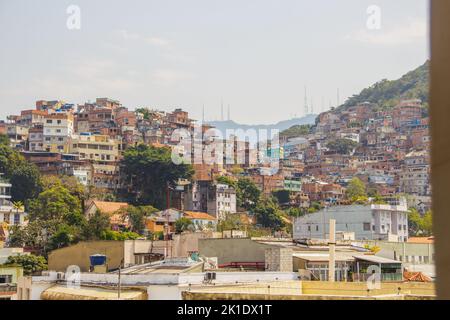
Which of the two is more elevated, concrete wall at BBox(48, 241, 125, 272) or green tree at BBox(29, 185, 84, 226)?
green tree at BBox(29, 185, 84, 226)

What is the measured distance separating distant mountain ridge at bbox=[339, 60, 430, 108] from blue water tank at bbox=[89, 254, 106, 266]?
2032cm

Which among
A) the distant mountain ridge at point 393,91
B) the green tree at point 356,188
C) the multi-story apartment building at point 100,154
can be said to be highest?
the distant mountain ridge at point 393,91

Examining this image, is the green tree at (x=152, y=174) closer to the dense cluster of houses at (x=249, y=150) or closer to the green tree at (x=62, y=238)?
the dense cluster of houses at (x=249, y=150)

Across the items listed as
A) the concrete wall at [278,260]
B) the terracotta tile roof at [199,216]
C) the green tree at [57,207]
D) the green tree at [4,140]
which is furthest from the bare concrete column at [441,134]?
the green tree at [4,140]

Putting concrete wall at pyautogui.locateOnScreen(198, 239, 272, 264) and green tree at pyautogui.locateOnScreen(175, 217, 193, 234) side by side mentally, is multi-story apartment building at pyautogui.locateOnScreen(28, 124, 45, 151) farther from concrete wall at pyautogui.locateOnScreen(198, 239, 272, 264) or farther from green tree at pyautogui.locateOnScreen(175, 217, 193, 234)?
concrete wall at pyautogui.locateOnScreen(198, 239, 272, 264)

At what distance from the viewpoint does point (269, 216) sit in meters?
22.5

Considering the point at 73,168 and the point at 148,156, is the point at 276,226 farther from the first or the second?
the point at 73,168

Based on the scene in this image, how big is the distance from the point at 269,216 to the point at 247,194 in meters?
1.98

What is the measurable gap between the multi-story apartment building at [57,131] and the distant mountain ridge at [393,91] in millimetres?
9889

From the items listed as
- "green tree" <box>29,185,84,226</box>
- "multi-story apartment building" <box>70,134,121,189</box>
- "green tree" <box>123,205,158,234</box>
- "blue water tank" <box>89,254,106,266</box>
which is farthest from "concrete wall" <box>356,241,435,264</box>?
"multi-story apartment building" <box>70,134,121,189</box>

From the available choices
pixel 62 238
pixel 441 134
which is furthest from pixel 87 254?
pixel 441 134

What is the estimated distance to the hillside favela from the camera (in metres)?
8.62

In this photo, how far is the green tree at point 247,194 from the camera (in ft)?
78.0
